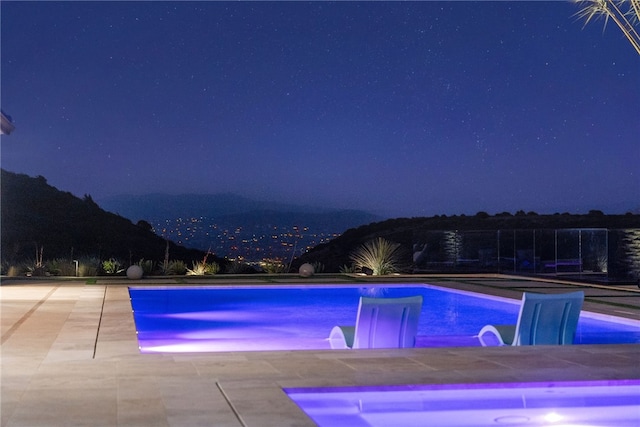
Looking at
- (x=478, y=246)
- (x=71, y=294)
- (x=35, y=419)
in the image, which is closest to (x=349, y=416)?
(x=35, y=419)

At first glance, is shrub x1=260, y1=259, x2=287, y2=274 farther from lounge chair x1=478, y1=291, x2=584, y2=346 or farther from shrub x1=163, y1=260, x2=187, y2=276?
lounge chair x1=478, y1=291, x2=584, y2=346

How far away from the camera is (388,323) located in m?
7.09

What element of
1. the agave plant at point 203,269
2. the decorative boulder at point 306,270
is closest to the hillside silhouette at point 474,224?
the agave plant at point 203,269

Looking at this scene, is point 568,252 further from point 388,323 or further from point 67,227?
point 67,227

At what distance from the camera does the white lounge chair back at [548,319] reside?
286 inches

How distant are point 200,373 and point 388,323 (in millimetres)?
2104

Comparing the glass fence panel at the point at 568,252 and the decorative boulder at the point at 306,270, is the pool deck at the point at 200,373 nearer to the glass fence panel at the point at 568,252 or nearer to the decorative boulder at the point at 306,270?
the decorative boulder at the point at 306,270

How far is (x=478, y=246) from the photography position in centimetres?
1923

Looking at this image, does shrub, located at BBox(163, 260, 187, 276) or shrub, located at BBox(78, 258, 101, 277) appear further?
shrub, located at BBox(163, 260, 187, 276)

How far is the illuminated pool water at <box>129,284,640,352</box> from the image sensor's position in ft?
29.6

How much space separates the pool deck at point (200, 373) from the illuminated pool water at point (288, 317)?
1.61 metres

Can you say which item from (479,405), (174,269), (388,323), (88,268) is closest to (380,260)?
(174,269)

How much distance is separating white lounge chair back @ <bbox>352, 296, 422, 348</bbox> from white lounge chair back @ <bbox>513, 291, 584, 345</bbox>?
36.8 inches

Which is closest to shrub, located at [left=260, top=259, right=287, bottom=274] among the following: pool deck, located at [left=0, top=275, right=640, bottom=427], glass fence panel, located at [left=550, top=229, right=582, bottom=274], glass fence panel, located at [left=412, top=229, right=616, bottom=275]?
glass fence panel, located at [left=412, top=229, right=616, bottom=275]
